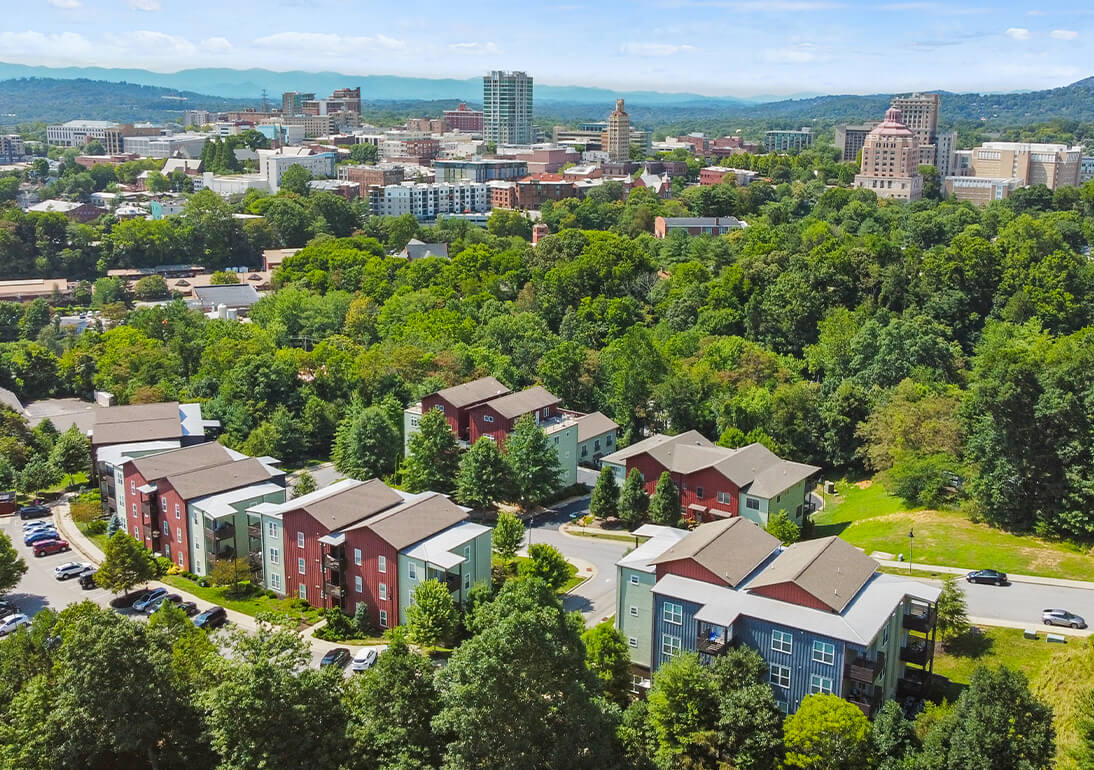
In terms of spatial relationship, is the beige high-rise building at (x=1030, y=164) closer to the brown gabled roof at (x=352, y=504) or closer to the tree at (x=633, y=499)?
the tree at (x=633, y=499)

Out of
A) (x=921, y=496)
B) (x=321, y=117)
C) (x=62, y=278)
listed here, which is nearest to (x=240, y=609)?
(x=921, y=496)

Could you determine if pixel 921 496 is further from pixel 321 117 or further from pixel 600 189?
pixel 321 117

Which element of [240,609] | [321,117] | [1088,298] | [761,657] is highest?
[321,117]

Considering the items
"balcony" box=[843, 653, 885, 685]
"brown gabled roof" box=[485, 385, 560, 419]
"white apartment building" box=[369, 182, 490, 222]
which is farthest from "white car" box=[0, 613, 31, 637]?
"white apartment building" box=[369, 182, 490, 222]

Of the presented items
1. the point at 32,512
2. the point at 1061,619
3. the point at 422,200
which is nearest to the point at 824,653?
A: the point at 1061,619

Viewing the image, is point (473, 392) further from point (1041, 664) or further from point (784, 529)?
point (1041, 664)
